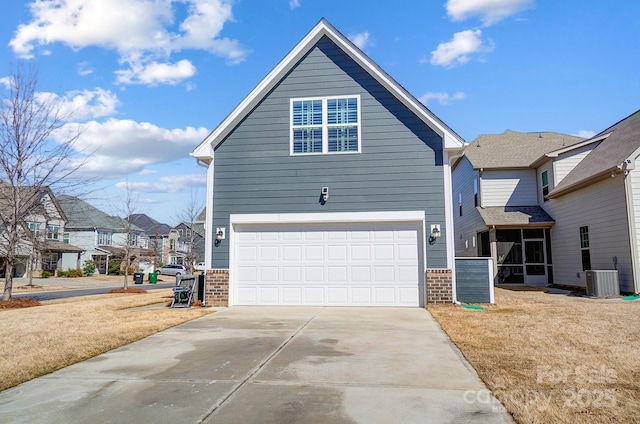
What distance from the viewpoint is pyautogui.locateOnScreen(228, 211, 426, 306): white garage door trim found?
1184cm

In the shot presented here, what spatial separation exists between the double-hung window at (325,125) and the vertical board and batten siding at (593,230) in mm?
9265

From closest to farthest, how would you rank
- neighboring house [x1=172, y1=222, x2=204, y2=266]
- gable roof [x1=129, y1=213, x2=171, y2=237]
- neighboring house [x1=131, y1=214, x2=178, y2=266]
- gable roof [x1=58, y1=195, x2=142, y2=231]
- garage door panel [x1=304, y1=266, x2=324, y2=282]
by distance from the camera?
garage door panel [x1=304, y1=266, x2=324, y2=282] → neighboring house [x1=172, y1=222, x2=204, y2=266] → gable roof [x1=58, y1=195, x2=142, y2=231] → neighboring house [x1=131, y1=214, x2=178, y2=266] → gable roof [x1=129, y1=213, x2=171, y2=237]

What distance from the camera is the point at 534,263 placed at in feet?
66.2

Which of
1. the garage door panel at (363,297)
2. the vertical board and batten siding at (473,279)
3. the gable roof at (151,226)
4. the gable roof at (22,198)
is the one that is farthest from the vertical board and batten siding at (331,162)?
the gable roof at (151,226)

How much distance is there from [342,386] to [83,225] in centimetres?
5049

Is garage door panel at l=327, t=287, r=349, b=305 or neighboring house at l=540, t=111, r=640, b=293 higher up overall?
neighboring house at l=540, t=111, r=640, b=293

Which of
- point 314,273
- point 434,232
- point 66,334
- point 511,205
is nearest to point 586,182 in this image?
point 511,205

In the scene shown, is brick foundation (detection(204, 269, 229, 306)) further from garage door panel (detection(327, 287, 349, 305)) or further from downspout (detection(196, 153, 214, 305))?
garage door panel (detection(327, 287, 349, 305))

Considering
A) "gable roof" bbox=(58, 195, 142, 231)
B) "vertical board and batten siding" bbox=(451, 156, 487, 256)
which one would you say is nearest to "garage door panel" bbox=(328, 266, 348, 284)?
"vertical board and batten siding" bbox=(451, 156, 487, 256)

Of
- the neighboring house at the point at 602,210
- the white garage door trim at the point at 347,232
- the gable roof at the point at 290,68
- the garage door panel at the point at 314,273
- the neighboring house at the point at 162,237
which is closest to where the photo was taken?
the white garage door trim at the point at 347,232

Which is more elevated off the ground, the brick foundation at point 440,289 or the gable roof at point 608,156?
A: the gable roof at point 608,156

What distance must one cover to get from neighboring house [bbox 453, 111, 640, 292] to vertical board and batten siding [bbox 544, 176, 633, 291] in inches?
1.3

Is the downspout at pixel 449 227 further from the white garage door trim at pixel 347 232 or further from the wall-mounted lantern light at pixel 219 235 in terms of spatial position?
the wall-mounted lantern light at pixel 219 235

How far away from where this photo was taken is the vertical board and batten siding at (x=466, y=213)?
22.6 meters
